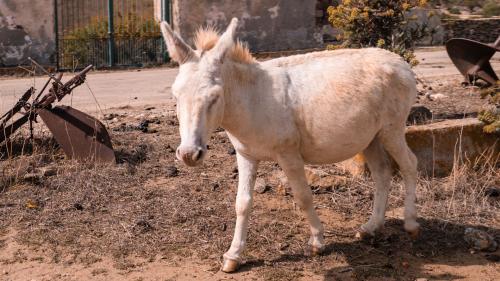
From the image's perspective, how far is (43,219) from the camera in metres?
6.02

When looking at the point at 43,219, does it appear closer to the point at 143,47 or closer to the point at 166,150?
the point at 166,150

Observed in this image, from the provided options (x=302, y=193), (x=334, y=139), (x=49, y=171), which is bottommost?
(x=49, y=171)

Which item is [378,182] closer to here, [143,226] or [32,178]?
[143,226]

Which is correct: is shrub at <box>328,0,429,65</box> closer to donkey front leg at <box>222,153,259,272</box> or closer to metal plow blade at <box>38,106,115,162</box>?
metal plow blade at <box>38,106,115,162</box>

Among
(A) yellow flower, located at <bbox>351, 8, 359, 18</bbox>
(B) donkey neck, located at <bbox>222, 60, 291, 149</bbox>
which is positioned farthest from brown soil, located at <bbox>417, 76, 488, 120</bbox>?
(B) donkey neck, located at <bbox>222, 60, 291, 149</bbox>

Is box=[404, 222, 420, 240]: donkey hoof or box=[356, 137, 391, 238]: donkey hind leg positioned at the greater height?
box=[356, 137, 391, 238]: donkey hind leg

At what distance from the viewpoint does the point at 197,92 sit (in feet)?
13.9

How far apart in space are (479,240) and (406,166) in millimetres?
838

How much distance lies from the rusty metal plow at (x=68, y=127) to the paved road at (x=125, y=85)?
2578 mm

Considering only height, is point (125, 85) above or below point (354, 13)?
below

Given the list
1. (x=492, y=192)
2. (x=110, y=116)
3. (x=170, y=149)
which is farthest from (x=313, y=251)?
(x=110, y=116)

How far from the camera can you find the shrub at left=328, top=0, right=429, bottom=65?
856cm

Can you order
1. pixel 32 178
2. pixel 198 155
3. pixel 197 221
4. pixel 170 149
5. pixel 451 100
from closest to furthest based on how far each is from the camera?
pixel 198 155
pixel 197 221
pixel 32 178
pixel 170 149
pixel 451 100

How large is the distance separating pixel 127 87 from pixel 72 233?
27.0 feet
